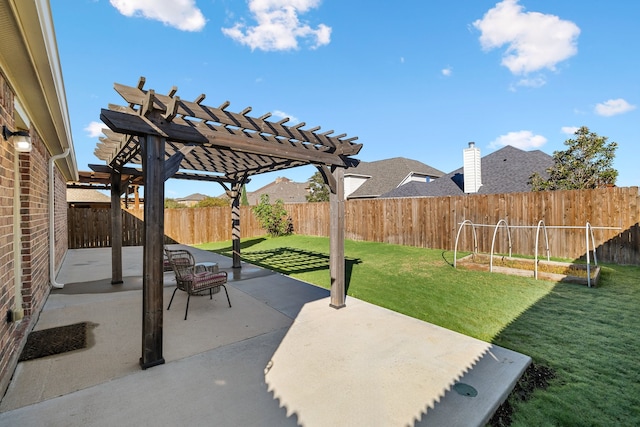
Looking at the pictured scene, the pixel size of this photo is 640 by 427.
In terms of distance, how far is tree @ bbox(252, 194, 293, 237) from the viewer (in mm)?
16359

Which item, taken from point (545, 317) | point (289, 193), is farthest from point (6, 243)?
point (289, 193)

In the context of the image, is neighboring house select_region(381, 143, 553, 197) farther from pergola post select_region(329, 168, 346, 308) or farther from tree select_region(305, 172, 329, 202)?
pergola post select_region(329, 168, 346, 308)

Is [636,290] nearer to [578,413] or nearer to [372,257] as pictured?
[578,413]

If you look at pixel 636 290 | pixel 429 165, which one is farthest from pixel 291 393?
pixel 429 165

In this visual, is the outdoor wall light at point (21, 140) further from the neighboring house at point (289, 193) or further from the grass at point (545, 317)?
the neighboring house at point (289, 193)

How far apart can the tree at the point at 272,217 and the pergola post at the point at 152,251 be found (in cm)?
1340

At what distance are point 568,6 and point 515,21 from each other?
199 centimetres

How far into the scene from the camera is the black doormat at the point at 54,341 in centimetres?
313

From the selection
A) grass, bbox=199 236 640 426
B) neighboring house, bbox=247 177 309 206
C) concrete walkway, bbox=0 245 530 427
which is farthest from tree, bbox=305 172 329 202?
concrete walkway, bbox=0 245 530 427

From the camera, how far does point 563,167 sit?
11.1 m

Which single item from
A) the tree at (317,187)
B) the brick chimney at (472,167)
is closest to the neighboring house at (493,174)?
the brick chimney at (472,167)

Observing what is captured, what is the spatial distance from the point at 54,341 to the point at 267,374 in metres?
2.84

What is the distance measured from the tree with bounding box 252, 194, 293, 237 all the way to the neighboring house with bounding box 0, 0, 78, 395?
38.2 feet

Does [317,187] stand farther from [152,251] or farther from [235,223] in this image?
[152,251]
